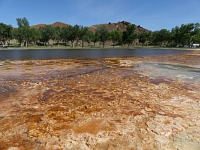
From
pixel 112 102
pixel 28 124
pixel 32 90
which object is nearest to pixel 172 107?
pixel 112 102

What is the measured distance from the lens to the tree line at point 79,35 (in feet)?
272

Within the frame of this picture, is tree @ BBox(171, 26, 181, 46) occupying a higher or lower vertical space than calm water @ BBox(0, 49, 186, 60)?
higher

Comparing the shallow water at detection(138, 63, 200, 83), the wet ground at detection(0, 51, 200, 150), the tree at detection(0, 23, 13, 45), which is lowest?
the wet ground at detection(0, 51, 200, 150)

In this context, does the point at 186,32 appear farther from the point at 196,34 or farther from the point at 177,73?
the point at 177,73

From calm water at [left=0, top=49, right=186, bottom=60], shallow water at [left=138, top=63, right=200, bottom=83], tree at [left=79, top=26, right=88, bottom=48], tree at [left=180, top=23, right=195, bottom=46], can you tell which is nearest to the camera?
shallow water at [left=138, top=63, right=200, bottom=83]

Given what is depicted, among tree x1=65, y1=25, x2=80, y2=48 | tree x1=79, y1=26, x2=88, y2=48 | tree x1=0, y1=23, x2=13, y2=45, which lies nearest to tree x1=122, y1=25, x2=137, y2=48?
tree x1=79, y1=26, x2=88, y2=48


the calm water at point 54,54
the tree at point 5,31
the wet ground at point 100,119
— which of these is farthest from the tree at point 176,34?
the wet ground at point 100,119

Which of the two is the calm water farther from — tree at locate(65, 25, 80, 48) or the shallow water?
tree at locate(65, 25, 80, 48)

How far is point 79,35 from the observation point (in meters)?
97.3

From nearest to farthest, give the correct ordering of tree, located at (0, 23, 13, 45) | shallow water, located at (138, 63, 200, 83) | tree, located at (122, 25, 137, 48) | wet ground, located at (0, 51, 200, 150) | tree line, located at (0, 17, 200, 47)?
wet ground, located at (0, 51, 200, 150) → shallow water, located at (138, 63, 200, 83) → tree, located at (0, 23, 13, 45) → tree line, located at (0, 17, 200, 47) → tree, located at (122, 25, 137, 48)

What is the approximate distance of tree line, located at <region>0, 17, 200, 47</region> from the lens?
82.8 meters

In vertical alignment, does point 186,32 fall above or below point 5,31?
above

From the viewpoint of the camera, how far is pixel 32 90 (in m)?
8.48

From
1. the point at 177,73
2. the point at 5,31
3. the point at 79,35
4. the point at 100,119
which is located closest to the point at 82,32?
the point at 79,35
